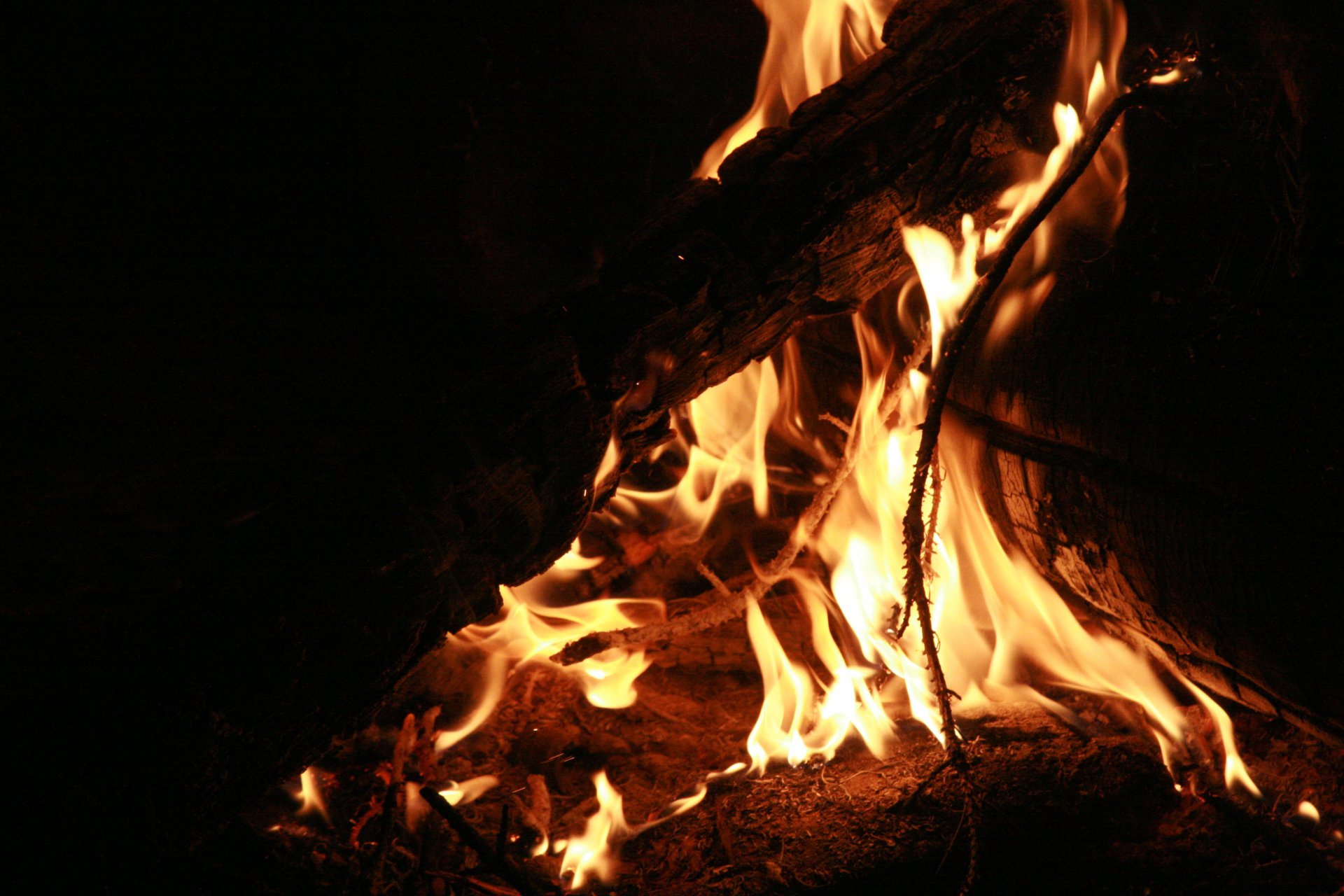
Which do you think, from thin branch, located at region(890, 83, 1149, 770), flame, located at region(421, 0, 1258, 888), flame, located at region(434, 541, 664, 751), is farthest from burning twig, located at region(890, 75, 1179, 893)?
flame, located at region(434, 541, 664, 751)

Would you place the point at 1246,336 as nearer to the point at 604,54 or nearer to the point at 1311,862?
the point at 1311,862

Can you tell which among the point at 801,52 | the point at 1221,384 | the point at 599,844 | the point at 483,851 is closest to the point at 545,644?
the point at 599,844

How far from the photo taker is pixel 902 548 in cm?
291

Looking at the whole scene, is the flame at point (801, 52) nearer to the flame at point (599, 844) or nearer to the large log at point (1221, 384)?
the large log at point (1221, 384)

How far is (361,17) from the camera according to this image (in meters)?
2.91

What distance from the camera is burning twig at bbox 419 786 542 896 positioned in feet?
6.48

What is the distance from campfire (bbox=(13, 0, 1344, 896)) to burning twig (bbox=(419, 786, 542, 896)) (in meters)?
0.01

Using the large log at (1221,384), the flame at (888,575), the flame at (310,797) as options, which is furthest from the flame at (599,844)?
the large log at (1221,384)

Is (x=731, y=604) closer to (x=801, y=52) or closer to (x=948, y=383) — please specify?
(x=948, y=383)

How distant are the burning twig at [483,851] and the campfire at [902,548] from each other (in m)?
0.01

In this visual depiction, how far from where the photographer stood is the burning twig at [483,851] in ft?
6.48

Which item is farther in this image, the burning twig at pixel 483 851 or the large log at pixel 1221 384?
the burning twig at pixel 483 851

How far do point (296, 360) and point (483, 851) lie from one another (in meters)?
1.94

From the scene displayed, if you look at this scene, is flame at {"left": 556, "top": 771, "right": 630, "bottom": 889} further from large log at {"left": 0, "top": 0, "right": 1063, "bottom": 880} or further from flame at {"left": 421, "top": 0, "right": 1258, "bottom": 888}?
large log at {"left": 0, "top": 0, "right": 1063, "bottom": 880}
